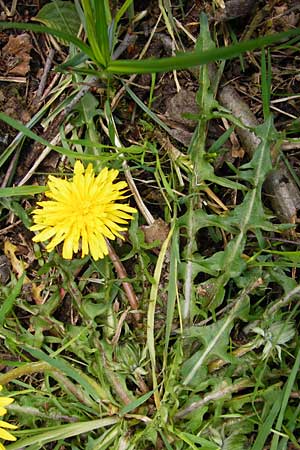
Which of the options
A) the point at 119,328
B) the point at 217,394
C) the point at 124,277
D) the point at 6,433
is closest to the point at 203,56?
the point at 124,277

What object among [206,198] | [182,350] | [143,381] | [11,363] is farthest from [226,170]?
[11,363]

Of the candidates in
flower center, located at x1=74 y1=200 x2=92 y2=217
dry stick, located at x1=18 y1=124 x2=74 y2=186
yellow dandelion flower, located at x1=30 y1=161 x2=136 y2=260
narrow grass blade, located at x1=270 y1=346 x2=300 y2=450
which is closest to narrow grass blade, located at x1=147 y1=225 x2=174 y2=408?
yellow dandelion flower, located at x1=30 y1=161 x2=136 y2=260

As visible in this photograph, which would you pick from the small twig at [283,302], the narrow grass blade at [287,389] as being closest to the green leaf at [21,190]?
the small twig at [283,302]

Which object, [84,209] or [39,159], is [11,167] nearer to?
[39,159]

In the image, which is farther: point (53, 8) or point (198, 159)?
point (53, 8)

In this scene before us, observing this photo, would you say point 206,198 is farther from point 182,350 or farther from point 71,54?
point 71,54

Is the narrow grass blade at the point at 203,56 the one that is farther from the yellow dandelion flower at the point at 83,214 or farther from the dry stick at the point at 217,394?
the dry stick at the point at 217,394
